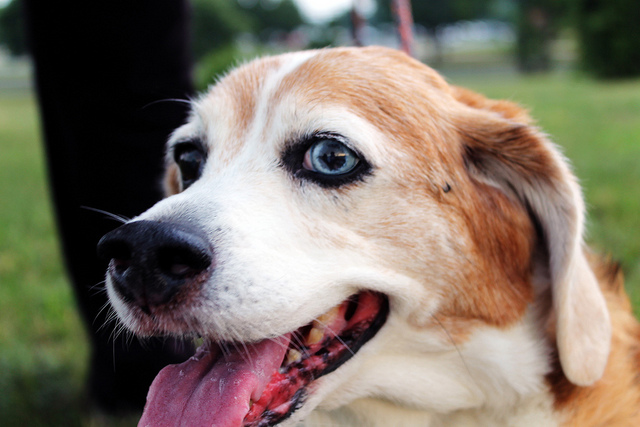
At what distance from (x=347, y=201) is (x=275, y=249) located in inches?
→ 13.5

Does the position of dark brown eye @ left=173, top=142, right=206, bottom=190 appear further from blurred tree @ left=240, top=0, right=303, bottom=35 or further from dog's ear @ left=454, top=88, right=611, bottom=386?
blurred tree @ left=240, top=0, right=303, bottom=35

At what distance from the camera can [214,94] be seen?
8.75ft

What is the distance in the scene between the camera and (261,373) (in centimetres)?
202

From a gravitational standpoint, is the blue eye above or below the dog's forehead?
below

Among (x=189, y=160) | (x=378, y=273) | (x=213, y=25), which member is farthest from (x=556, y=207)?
(x=213, y=25)

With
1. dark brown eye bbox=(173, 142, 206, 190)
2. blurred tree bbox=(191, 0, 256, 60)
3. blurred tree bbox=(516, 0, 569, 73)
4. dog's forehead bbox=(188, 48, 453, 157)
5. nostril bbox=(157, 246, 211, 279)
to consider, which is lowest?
blurred tree bbox=(516, 0, 569, 73)

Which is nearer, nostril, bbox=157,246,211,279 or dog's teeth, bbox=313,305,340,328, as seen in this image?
nostril, bbox=157,246,211,279

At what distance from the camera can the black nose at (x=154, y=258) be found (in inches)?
70.3

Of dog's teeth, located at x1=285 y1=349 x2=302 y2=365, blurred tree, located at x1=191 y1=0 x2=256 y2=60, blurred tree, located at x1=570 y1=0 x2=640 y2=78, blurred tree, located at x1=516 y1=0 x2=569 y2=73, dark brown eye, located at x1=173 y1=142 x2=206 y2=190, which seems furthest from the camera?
blurred tree, located at x1=516 y1=0 x2=569 y2=73

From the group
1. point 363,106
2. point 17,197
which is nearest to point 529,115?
point 363,106

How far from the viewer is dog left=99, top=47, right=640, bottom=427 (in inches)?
76.6

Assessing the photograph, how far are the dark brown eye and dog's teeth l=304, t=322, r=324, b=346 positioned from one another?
89cm

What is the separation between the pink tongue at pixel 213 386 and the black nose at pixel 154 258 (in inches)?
11.7

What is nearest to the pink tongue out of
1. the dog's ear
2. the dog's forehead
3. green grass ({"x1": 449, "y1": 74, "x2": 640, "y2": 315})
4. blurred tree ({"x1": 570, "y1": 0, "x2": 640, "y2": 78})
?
the dog's forehead
